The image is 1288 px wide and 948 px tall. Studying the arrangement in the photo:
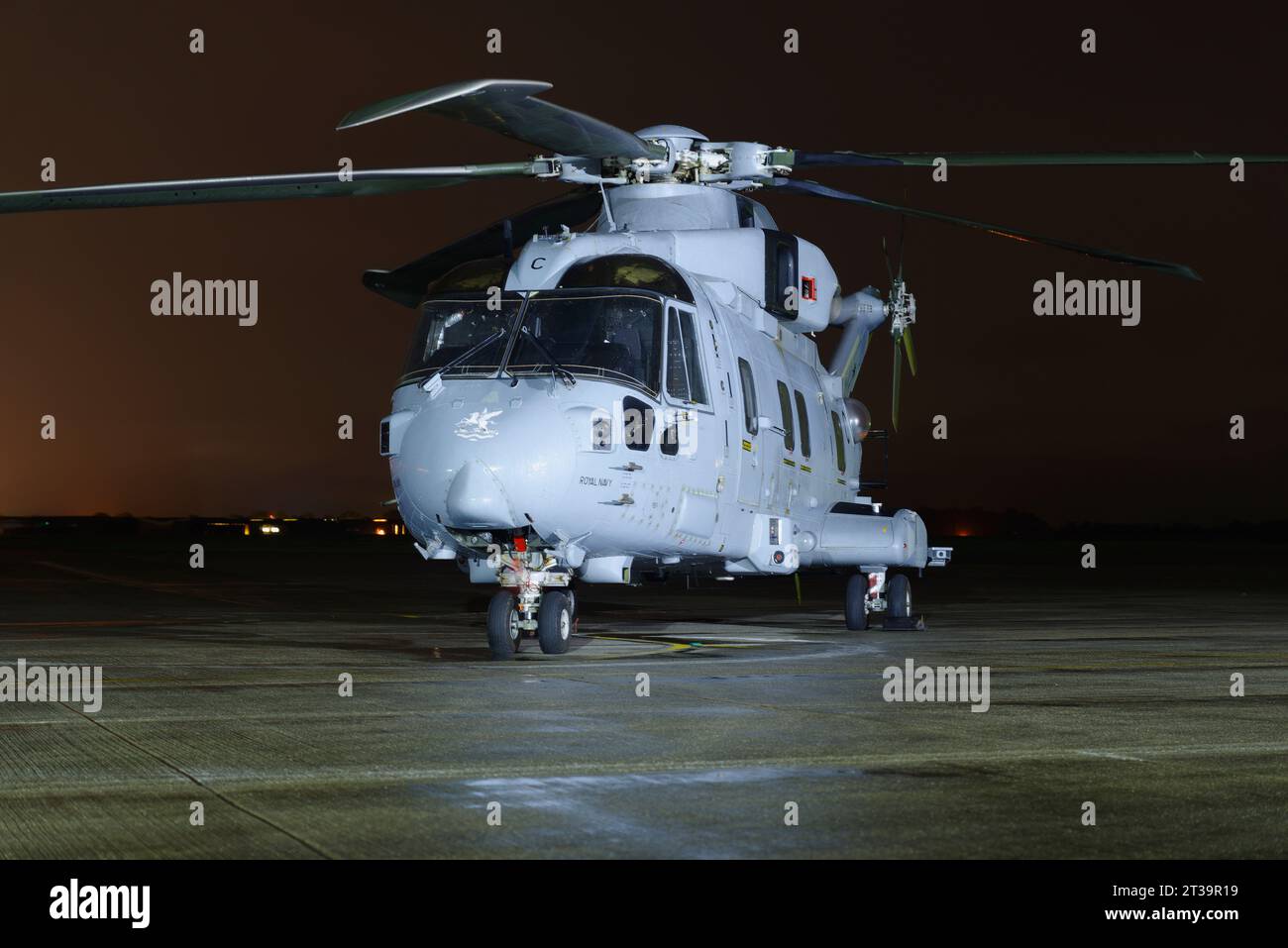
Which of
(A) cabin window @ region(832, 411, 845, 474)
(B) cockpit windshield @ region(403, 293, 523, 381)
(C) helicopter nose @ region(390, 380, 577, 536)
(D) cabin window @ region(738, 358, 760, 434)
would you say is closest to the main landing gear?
(A) cabin window @ region(832, 411, 845, 474)

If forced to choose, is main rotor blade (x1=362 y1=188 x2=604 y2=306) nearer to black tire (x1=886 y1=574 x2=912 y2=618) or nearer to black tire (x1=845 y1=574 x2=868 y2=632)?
black tire (x1=845 y1=574 x2=868 y2=632)

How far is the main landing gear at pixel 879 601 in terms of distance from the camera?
19.8 metres

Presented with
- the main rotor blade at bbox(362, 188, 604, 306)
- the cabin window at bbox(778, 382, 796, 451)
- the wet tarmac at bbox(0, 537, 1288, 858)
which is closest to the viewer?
the wet tarmac at bbox(0, 537, 1288, 858)

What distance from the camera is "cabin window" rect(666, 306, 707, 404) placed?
14641mm

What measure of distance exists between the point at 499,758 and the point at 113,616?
48.9ft

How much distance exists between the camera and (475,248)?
56.1 feet

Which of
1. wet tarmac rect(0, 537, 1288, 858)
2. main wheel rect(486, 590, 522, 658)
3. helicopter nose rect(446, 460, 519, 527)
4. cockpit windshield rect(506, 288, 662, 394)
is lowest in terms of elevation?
wet tarmac rect(0, 537, 1288, 858)

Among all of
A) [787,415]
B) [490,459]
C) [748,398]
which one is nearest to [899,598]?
[787,415]

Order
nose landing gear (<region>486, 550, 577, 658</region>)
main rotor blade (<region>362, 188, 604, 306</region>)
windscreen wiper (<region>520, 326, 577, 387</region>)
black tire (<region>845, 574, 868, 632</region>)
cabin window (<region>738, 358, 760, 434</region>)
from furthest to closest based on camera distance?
1. black tire (<region>845, 574, 868, 632</region>)
2. main rotor blade (<region>362, 188, 604, 306</region>)
3. cabin window (<region>738, 358, 760, 434</region>)
4. nose landing gear (<region>486, 550, 577, 658</region>)
5. windscreen wiper (<region>520, 326, 577, 387</region>)

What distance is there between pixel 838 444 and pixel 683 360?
6.27 meters

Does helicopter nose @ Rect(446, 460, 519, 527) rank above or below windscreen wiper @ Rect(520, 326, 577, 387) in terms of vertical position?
below

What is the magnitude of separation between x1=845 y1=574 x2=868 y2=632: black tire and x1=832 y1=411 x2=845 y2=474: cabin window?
1.57 meters

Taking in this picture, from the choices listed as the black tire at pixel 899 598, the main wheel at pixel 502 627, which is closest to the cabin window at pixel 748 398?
the main wheel at pixel 502 627
